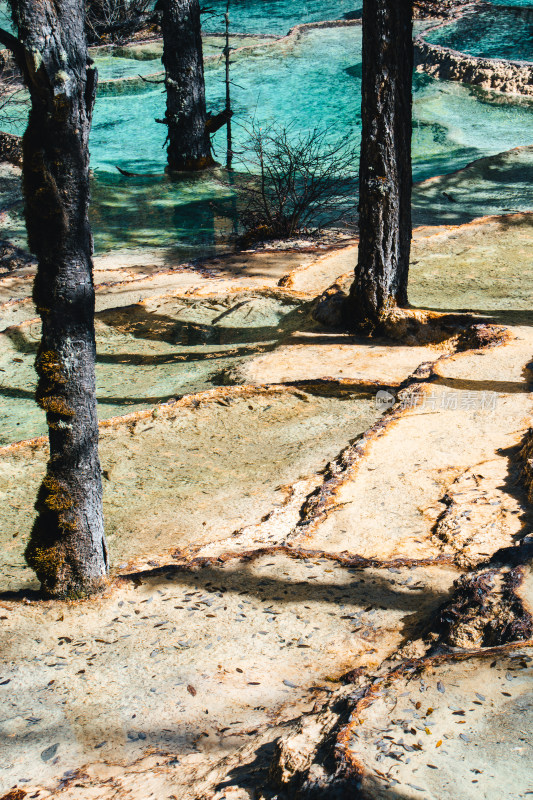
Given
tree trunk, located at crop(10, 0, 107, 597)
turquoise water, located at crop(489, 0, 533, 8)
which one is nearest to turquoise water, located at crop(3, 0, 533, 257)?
turquoise water, located at crop(489, 0, 533, 8)

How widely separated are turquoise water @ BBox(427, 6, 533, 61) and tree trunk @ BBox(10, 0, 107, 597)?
20995 millimetres

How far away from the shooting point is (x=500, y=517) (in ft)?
10.9

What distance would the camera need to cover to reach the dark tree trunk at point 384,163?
5.35 m

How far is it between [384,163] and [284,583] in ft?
12.0

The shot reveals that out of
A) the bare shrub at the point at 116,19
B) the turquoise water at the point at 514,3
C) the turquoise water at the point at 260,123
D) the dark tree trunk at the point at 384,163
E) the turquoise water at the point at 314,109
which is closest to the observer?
the dark tree trunk at the point at 384,163

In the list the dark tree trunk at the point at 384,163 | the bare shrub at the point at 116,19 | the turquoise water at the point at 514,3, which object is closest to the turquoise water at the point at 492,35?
the turquoise water at the point at 514,3

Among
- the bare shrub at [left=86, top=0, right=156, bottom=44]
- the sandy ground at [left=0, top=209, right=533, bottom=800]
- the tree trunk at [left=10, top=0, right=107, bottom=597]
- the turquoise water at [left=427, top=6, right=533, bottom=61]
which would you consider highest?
the bare shrub at [left=86, top=0, right=156, bottom=44]

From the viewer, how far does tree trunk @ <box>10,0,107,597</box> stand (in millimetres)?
2559

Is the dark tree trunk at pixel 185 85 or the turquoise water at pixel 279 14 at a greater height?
the turquoise water at pixel 279 14

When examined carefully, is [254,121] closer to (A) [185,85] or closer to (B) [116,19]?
(A) [185,85]

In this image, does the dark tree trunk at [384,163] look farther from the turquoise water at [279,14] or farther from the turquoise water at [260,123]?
the turquoise water at [279,14]

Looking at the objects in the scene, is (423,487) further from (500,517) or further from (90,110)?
(90,110)

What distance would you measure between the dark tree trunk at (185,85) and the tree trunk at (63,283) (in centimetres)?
1098

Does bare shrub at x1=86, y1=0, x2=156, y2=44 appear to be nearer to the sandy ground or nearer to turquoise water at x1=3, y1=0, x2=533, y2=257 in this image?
turquoise water at x1=3, y1=0, x2=533, y2=257
